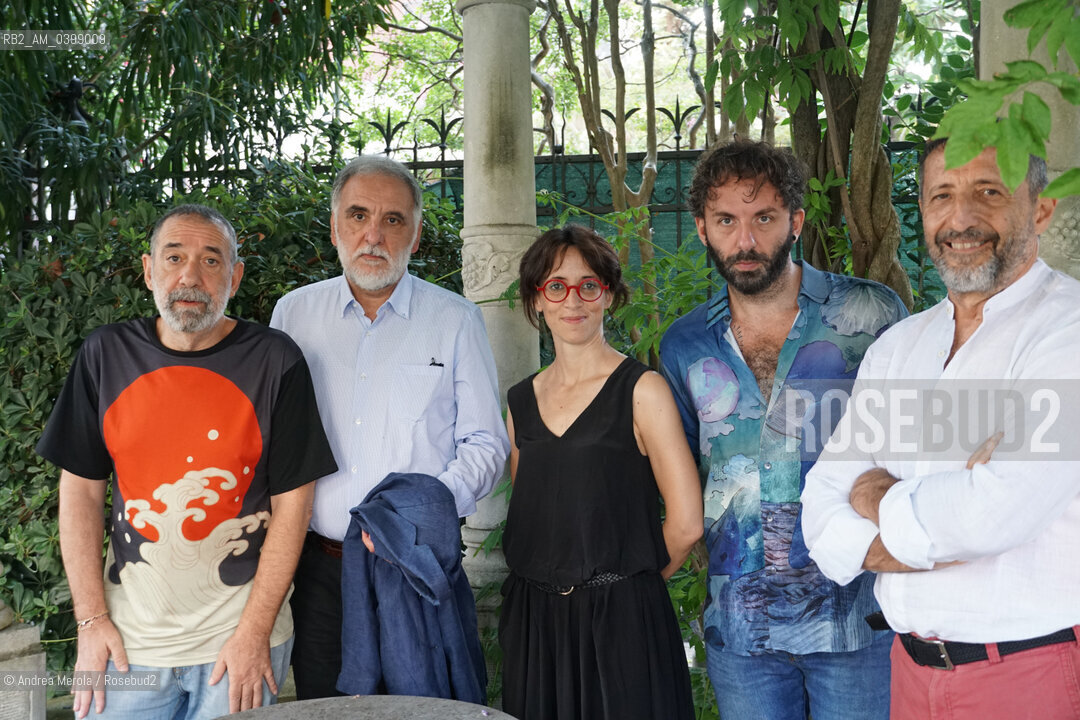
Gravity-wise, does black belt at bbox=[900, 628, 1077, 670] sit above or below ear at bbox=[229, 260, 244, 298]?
below

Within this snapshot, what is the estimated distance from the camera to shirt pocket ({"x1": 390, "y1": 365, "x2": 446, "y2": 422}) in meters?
A: 2.45

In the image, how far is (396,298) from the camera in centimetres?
259

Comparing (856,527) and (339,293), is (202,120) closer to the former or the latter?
(339,293)

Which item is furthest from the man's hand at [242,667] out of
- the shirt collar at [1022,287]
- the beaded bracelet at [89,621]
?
the shirt collar at [1022,287]

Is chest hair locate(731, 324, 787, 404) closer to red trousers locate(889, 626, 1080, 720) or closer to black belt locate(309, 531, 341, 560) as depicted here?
red trousers locate(889, 626, 1080, 720)

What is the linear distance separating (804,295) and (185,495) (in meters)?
1.59

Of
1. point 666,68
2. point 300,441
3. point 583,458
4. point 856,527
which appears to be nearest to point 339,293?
point 300,441

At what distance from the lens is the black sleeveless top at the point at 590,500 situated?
2184 millimetres

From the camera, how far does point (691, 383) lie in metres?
2.30

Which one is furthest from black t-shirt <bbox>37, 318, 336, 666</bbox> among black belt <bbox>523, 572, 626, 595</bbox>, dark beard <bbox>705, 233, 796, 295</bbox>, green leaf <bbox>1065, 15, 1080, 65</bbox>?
green leaf <bbox>1065, 15, 1080, 65</bbox>

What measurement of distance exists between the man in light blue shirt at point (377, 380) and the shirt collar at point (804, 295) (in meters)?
0.65

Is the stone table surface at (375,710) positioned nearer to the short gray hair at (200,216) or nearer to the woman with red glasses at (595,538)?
the woman with red glasses at (595,538)

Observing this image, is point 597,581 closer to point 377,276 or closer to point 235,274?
point 377,276
